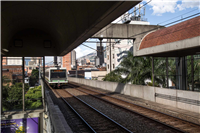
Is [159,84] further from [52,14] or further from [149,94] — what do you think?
[52,14]

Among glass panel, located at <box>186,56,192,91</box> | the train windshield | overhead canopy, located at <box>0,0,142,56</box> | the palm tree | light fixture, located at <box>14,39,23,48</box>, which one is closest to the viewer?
overhead canopy, located at <box>0,0,142,56</box>

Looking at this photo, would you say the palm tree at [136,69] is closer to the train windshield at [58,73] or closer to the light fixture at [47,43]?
the train windshield at [58,73]

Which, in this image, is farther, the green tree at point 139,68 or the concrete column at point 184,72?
the green tree at point 139,68

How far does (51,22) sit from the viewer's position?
705 cm

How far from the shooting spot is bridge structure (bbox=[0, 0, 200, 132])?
187 inches

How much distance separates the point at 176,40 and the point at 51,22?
7.82 meters

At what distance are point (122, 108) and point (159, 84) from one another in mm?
6888

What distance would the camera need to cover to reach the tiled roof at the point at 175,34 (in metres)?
11.2

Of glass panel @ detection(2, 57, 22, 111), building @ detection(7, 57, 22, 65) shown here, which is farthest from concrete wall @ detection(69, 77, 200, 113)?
building @ detection(7, 57, 22, 65)

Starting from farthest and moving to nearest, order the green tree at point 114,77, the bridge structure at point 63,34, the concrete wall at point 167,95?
the green tree at point 114,77 < the concrete wall at point 167,95 < the bridge structure at point 63,34

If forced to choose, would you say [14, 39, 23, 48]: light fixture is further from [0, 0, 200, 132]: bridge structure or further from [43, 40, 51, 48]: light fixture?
[43, 40, 51, 48]: light fixture

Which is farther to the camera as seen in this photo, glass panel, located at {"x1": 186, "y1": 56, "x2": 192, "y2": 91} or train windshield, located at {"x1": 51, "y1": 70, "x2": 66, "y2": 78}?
train windshield, located at {"x1": 51, "y1": 70, "x2": 66, "y2": 78}

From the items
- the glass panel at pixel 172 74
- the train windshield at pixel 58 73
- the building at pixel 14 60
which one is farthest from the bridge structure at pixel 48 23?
the train windshield at pixel 58 73

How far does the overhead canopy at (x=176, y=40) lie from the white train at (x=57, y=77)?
15.8 meters
